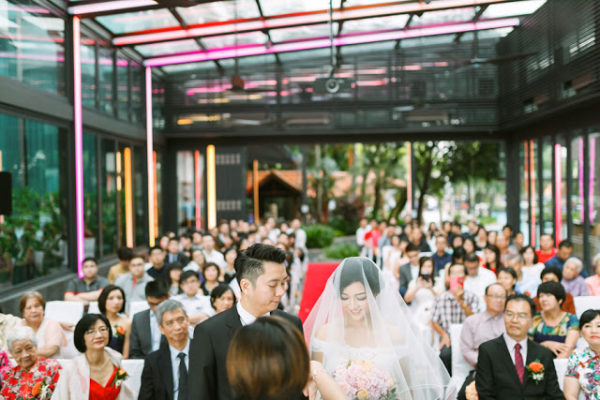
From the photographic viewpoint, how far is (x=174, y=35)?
11648 millimetres

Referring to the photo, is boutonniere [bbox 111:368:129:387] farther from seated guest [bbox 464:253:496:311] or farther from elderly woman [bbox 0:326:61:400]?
seated guest [bbox 464:253:496:311]

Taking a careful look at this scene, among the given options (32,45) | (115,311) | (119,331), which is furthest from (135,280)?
(32,45)

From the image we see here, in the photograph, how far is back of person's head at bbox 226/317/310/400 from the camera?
164 cm

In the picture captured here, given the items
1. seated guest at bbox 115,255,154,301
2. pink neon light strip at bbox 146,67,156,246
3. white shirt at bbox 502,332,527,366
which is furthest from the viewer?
pink neon light strip at bbox 146,67,156,246

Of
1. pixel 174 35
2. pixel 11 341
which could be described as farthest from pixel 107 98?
pixel 11 341

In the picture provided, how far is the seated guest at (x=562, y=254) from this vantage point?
742 cm

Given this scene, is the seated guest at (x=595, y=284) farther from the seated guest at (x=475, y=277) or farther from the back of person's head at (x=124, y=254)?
the back of person's head at (x=124, y=254)

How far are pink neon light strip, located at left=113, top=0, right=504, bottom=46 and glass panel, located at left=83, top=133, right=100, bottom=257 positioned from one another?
249 cm

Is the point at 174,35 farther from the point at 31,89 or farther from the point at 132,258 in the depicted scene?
the point at 132,258

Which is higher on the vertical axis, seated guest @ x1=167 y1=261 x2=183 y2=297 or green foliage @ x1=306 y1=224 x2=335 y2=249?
seated guest @ x1=167 y1=261 x2=183 y2=297

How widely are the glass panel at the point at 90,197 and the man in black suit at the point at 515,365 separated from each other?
7620mm

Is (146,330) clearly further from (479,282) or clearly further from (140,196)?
(140,196)

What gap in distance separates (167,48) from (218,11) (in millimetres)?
2692

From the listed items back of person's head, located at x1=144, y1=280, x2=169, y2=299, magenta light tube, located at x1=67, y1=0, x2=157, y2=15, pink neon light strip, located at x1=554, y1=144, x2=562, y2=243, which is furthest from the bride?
pink neon light strip, located at x1=554, y1=144, x2=562, y2=243
